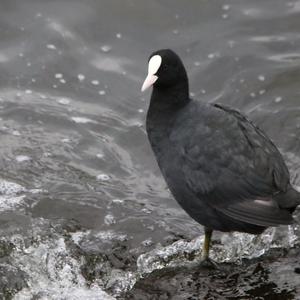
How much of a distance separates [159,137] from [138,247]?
0.88m

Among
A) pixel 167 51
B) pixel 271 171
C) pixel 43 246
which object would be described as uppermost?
pixel 167 51

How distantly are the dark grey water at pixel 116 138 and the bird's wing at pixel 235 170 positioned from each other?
0.35 m

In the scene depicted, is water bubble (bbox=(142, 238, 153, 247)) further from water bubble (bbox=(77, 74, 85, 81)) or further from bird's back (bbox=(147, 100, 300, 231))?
water bubble (bbox=(77, 74, 85, 81))

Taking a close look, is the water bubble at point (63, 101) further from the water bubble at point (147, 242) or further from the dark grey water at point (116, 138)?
the water bubble at point (147, 242)

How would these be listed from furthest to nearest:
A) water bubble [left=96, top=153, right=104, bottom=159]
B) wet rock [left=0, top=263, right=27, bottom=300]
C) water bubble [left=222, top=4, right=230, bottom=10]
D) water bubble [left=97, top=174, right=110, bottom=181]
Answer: water bubble [left=222, top=4, right=230, bottom=10], water bubble [left=96, top=153, right=104, bottom=159], water bubble [left=97, top=174, right=110, bottom=181], wet rock [left=0, top=263, right=27, bottom=300]

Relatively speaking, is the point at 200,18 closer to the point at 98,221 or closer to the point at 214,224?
the point at 98,221

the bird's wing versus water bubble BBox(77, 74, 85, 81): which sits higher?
water bubble BBox(77, 74, 85, 81)

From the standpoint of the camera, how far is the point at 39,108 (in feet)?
22.1

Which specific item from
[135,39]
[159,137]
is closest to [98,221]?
[159,137]

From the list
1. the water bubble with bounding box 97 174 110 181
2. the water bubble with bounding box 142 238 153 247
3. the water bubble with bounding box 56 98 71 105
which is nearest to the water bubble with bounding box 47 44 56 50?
the water bubble with bounding box 56 98 71 105

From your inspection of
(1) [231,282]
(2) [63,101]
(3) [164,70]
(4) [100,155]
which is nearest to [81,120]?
(2) [63,101]

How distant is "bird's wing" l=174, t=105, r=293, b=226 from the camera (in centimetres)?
425

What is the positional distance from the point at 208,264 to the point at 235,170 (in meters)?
0.66

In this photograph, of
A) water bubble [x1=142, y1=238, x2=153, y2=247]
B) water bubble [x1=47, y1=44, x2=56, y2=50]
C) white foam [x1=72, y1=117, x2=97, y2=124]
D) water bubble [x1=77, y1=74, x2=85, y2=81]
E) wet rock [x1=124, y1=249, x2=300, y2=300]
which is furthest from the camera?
water bubble [x1=47, y1=44, x2=56, y2=50]
